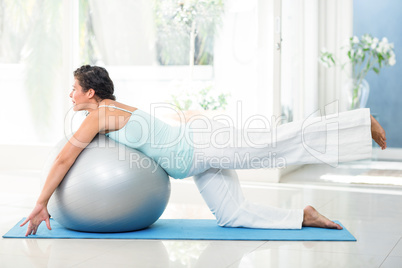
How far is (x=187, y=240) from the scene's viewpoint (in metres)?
2.69

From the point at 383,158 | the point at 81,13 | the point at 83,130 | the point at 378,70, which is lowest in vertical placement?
the point at 383,158

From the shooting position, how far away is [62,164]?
267 cm

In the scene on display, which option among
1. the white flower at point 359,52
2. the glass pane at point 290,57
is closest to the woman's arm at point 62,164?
the glass pane at point 290,57

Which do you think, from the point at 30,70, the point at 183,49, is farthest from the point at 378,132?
the point at 30,70

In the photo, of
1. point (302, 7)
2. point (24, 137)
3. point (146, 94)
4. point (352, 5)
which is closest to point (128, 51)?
point (146, 94)

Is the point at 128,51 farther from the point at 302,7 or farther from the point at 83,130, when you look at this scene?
the point at 83,130

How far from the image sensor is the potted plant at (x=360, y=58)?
6082mm

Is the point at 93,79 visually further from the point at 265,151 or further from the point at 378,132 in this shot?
the point at 378,132

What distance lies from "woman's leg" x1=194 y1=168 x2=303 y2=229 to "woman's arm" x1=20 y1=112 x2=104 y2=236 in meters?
Answer: 0.56

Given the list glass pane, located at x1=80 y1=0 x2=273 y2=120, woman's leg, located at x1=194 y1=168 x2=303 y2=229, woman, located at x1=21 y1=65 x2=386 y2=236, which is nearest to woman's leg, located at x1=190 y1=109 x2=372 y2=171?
woman, located at x1=21 y1=65 x2=386 y2=236

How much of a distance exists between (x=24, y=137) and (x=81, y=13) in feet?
4.25

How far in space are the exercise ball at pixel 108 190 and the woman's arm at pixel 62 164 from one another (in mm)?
34

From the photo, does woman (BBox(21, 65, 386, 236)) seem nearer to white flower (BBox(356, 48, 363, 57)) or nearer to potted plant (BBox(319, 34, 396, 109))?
potted plant (BBox(319, 34, 396, 109))

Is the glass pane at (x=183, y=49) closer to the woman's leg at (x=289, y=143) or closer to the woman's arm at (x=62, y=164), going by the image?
the woman's leg at (x=289, y=143)
